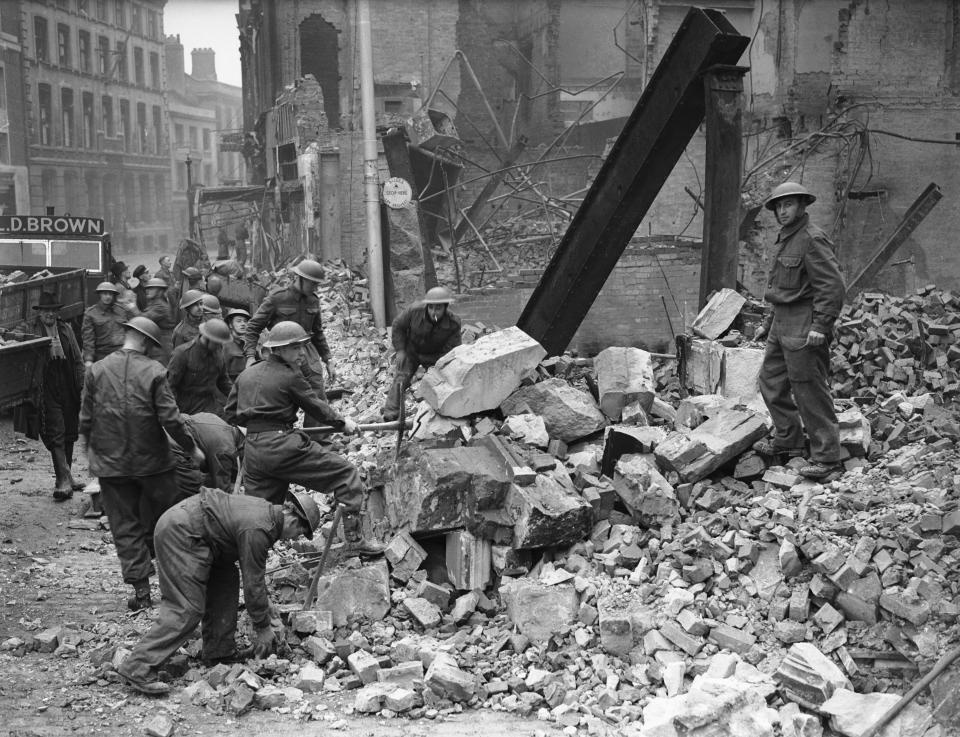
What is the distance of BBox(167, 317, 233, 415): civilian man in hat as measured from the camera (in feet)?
24.2

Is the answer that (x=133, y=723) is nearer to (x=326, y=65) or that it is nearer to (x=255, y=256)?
(x=255, y=256)

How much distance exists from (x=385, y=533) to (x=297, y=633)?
3.30 ft

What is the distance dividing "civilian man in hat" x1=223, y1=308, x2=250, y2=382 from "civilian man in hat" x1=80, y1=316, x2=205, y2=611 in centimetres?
183

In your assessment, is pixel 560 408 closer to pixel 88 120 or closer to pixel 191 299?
pixel 191 299

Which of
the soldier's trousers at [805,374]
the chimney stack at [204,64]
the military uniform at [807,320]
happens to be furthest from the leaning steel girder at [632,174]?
the chimney stack at [204,64]

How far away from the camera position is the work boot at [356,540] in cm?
619

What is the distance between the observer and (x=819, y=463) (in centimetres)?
594

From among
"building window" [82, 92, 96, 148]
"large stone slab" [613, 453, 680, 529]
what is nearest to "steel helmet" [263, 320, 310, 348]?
"large stone slab" [613, 453, 680, 529]

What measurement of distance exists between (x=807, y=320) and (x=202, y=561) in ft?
12.6

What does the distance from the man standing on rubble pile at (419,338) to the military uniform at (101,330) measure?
3251mm

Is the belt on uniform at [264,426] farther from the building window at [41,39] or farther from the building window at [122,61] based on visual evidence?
the building window at [122,61]

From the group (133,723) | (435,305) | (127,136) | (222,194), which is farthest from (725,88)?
(127,136)

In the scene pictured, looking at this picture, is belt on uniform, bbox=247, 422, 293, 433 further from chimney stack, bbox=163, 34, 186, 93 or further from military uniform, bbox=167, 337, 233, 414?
chimney stack, bbox=163, 34, 186, 93

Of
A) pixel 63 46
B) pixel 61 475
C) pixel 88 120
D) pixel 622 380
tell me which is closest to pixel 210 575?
pixel 622 380
